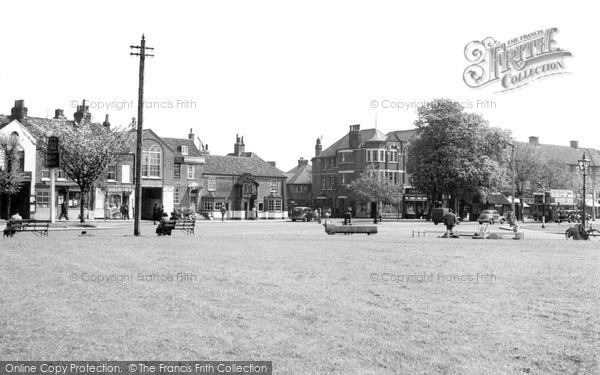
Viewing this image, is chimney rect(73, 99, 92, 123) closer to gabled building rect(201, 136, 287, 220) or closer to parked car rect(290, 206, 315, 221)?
gabled building rect(201, 136, 287, 220)

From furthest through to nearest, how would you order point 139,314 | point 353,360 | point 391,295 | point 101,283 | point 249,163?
point 249,163, point 101,283, point 391,295, point 139,314, point 353,360

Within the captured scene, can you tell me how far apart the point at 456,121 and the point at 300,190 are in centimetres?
4104

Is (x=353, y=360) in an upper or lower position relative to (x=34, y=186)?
lower

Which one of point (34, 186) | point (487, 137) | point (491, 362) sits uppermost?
point (487, 137)

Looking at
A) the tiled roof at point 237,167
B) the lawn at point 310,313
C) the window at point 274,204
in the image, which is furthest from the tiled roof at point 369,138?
the lawn at point 310,313

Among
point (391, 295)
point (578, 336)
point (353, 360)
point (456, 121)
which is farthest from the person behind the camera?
point (456, 121)

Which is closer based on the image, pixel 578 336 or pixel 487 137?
pixel 578 336

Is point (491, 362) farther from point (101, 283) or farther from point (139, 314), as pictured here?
point (101, 283)

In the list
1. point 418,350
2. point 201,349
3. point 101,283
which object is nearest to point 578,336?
point 418,350

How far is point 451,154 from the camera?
62.4 meters

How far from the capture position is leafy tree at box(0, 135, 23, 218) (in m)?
52.9

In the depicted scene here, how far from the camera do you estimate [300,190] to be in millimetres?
101000

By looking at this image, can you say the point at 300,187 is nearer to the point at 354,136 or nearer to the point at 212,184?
the point at 354,136

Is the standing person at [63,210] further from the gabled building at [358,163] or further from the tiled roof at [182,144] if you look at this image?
the gabled building at [358,163]
